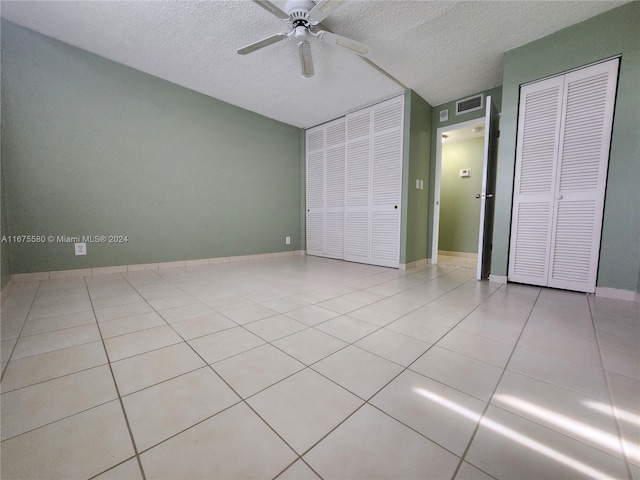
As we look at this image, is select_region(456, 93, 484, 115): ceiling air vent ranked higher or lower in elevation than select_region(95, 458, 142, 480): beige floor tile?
higher

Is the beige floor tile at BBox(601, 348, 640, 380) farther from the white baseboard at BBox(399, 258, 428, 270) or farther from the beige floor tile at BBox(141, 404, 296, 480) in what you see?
the white baseboard at BBox(399, 258, 428, 270)

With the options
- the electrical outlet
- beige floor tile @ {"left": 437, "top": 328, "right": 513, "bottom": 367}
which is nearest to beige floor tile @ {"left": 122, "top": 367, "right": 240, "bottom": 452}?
beige floor tile @ {"left": 437, "top": 328, "right": 513, "bottom": 367}

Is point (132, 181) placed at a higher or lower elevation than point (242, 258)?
higher

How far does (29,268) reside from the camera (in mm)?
2572

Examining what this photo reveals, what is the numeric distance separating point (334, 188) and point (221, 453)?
423 centimetres

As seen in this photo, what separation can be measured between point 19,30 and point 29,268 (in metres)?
2.42

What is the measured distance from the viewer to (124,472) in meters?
0.68

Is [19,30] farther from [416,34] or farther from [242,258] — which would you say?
[416,34]

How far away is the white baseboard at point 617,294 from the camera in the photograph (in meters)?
2.17

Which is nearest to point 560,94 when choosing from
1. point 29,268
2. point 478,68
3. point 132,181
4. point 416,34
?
point 478,68

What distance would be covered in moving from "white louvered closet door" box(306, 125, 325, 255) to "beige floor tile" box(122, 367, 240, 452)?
3.97m

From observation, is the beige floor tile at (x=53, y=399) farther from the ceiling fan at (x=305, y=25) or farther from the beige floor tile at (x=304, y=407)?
the ceiling fan at (x=305, y=25)

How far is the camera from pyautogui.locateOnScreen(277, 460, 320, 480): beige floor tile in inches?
26.3

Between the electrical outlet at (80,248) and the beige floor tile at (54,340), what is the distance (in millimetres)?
1818
